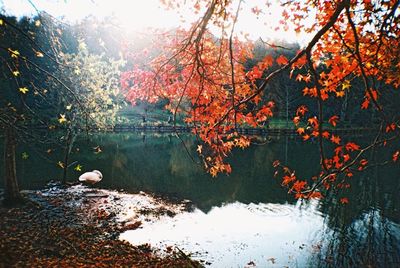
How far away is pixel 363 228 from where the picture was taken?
51.4 ft

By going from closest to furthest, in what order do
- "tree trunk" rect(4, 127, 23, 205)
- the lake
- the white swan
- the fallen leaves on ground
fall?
the fallen leaves on ground, the lake, "tree trunk" rect(4, 127, 23, 205), the white swan

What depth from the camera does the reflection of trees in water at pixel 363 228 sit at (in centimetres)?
1220

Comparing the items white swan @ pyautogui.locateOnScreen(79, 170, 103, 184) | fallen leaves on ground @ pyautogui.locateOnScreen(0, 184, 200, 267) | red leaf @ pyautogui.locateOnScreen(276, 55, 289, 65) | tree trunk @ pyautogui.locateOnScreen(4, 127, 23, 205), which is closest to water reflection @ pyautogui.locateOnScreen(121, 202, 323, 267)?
fallen leaves on ground @ pyautogui.locateOnScreen(0, 184, 200, 267)

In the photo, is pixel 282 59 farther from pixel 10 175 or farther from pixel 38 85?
pixel 38 85

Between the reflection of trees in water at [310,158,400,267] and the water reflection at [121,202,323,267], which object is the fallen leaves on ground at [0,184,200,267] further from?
the reflection of trees in water at [310,158,400,267]

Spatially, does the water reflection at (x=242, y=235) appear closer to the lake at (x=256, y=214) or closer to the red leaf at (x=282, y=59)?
the lake at (x=256, y=214)

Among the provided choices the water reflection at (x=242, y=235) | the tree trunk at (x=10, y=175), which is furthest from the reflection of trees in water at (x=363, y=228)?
the tree trunk at (x=10, y=175)

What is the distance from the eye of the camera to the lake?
12539mm

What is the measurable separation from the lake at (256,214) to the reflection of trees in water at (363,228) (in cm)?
4

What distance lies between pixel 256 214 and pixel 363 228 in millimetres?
5255

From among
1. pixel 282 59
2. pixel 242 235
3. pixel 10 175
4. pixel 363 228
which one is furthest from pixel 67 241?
pixel 363 228

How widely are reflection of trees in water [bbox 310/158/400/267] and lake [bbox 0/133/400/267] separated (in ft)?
0.13

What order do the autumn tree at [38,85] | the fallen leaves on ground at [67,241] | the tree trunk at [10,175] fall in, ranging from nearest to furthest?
the autumn tree at [38,85] → the fallen leaves on ground at [67,241] → the tree trunk at [10,175]

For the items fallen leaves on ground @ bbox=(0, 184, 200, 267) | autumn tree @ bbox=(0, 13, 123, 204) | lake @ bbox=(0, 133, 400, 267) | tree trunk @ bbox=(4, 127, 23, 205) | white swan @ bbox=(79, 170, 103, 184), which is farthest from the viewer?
white swan @ bbox=(79, 170, 103, 184)
